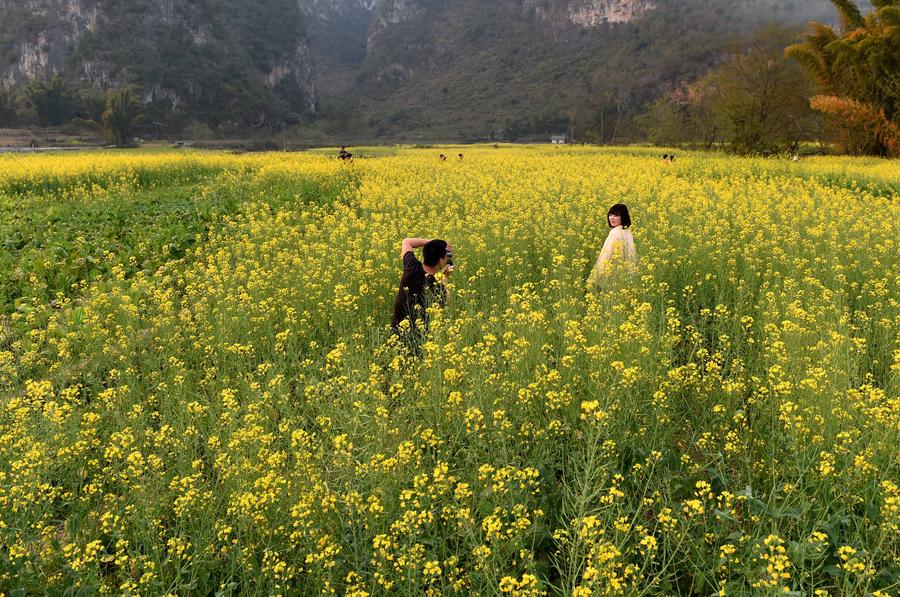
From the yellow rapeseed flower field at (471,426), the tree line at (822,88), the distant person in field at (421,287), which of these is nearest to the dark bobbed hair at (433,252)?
the distant person in field at (421,287)

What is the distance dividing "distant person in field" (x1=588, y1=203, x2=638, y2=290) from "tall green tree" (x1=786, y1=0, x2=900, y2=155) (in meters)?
28.4

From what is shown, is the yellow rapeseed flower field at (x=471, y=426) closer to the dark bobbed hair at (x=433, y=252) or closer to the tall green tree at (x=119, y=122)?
the dark bobbed hair at (x=433, y=252)

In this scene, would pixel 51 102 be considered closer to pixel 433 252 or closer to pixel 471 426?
pixel 433 252

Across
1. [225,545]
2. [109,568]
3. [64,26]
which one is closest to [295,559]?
[225,545]

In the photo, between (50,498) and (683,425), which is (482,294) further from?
(50,498)

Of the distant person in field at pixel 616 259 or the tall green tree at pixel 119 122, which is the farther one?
the tall green tree at pixel 119 122

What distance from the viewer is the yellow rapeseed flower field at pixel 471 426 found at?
9.38ft

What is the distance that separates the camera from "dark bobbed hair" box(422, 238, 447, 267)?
5.94 meters

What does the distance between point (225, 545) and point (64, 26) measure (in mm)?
150357

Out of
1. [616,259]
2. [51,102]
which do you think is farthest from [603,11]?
[616,259]

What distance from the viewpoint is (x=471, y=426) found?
3543 millimetres

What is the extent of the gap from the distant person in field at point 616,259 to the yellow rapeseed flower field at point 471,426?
12.4 inches

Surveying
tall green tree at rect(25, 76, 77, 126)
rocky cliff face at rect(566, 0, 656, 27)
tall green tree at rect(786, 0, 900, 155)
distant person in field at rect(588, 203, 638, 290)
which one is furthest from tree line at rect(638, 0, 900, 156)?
rocky cliff face at rect(566, 0, 656, 27)

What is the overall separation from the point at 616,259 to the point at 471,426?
13.0 feet
